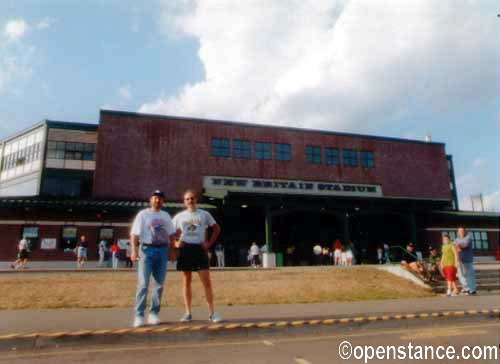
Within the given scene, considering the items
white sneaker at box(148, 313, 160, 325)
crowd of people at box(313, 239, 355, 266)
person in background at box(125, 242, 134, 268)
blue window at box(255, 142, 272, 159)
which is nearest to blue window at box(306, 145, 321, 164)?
blue window at box(255, 142, 272, 159)

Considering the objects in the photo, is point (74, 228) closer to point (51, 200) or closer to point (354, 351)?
point (51, 200)

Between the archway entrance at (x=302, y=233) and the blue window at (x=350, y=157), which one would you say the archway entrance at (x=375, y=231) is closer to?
the archway entrance at (x=302, y=233)

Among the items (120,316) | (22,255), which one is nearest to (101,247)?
(22,255)

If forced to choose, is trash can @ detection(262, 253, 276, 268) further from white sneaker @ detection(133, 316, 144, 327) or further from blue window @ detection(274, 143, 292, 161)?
white sneaker @ detection(133, 316, 144, 327)

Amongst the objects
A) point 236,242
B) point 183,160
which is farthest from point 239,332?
point 183,160

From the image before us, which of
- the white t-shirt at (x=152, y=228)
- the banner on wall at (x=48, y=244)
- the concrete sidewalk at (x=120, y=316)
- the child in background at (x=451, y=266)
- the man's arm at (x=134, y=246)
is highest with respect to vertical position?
the banner on wall at (x=48, y=244)

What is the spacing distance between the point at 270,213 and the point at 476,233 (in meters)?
20.1

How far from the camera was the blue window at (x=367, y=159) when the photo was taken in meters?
33.4

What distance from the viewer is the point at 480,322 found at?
21.8 ft

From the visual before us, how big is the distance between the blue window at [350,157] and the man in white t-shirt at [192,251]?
93.7ft

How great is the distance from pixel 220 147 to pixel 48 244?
13691 mm

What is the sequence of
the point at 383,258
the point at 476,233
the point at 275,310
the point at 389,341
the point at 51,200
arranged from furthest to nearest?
the point at 476,233, the point at 383,258, the point at 51,200, the point at 275,310, the point at 389,341

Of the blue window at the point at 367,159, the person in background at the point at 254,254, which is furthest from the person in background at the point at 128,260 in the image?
the blue window at the point at 367,159

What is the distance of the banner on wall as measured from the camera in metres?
22.0
